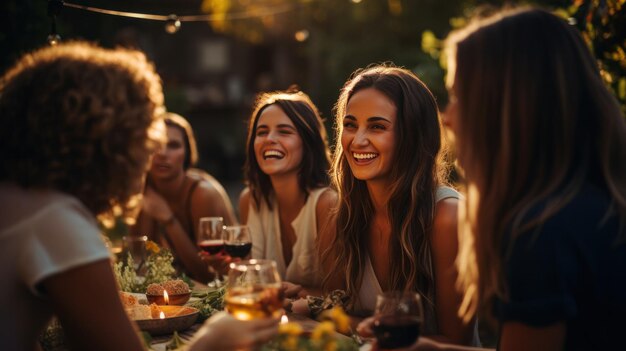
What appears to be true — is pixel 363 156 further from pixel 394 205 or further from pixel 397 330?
pixel 397 330

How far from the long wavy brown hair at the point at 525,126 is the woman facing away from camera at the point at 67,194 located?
676mm

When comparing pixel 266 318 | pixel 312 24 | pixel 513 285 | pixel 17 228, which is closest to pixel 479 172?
pixel 513 285

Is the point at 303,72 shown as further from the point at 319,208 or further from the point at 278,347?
the point at 278,347

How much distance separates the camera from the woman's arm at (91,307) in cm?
182

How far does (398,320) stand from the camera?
1.97 meters

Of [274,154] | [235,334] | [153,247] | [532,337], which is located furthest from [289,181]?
[532,337]

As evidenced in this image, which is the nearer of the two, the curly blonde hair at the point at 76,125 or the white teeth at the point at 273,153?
the curly blonde hair at the point at 76,125

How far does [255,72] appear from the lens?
24359 mm

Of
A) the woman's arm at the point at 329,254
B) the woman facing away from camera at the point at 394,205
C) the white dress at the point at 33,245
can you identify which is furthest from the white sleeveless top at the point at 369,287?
the white dress at the point at 33,245

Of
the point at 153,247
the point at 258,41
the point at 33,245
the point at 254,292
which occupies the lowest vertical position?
the point at 153,247

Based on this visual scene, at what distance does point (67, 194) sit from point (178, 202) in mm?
3649

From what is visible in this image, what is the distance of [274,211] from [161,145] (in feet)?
8.44

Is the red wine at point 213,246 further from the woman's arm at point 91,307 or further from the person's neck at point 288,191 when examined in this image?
the woman's arm at point 91,307

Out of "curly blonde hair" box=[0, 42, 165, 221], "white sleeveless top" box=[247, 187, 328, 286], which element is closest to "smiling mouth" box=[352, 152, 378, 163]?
"white sleeveless top" box=[247, 187, 328, 286]
